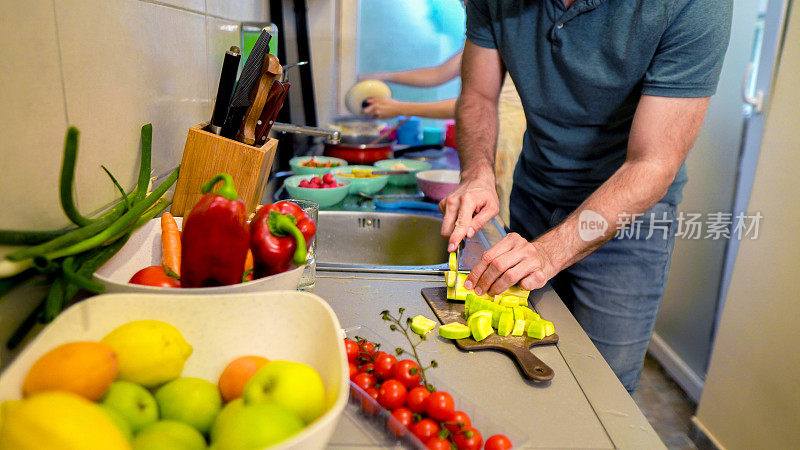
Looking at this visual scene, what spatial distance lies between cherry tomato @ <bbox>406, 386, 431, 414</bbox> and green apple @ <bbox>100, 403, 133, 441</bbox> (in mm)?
310

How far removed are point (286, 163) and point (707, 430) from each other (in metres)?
2.02

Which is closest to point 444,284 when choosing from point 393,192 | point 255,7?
point 393,192

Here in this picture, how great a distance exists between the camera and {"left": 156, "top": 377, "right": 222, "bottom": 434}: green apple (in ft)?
1.75

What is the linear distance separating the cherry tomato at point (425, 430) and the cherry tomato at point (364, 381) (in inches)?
3.7

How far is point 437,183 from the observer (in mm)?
1762

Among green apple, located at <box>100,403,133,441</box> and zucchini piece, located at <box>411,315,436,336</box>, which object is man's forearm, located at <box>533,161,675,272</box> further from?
green apple, located at <box>100,403,133,441</box>

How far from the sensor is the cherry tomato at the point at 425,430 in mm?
620

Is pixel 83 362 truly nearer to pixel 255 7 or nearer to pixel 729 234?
pixel 255 7

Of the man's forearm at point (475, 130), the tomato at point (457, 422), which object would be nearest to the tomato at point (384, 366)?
the tomato at point (457, 422)

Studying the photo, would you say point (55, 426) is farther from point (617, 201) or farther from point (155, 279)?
point (617, 201)

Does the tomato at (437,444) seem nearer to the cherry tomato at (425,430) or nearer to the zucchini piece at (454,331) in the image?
the cherry tomato at (425,430)

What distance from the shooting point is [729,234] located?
2.48m

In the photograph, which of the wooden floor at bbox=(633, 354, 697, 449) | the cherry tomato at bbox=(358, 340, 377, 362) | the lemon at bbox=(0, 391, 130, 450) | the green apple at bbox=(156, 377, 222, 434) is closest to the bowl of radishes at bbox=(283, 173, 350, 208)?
the cherry tomato at bbox=(358, 340, 377, 362)

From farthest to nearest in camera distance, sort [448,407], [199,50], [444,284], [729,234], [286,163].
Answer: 1. [729,234]
2. [286,163]
3. [199,50]
4. [444,284]
5. [448,407]
